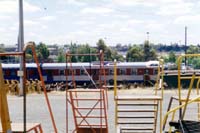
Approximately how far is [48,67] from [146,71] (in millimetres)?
10837

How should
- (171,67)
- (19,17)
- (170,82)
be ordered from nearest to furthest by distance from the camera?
1. (19,17)
2. (170,82)
3. (171,67)

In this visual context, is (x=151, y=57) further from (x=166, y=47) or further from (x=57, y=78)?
(x=166, y=47)

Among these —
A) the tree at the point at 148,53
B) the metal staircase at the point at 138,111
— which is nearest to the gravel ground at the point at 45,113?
the metal staircase at the point at 138,111

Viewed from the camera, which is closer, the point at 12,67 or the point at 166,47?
the point at 12,67

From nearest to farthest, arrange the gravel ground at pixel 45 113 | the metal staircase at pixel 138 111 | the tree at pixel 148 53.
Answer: the metal staircase at pixel 138 111
the gravel ground at pixel 45 113
the tree at pixel 148 53

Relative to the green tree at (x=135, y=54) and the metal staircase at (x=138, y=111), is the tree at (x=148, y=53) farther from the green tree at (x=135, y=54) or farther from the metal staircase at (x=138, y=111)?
the metal staircase at (x=138, y=111)

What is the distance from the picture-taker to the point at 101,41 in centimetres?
6450

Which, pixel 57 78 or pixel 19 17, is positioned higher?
pixel 19 17

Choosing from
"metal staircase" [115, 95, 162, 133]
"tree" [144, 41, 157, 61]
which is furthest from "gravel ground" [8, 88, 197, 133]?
"tree" [144, 41, 157, 61]

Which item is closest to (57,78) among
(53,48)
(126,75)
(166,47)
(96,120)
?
(126,75)

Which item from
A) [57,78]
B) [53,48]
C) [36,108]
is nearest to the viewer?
[36,108]

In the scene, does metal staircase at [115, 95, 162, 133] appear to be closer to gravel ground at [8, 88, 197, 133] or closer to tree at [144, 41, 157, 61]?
gravel ground at [8, 88, 197, 133]

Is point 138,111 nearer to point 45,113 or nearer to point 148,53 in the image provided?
point 45,113

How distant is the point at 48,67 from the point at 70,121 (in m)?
29.8
